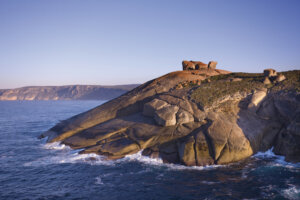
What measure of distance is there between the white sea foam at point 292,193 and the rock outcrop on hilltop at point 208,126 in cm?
776

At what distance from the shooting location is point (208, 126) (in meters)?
29.5

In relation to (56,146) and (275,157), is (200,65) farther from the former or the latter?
(56,146)

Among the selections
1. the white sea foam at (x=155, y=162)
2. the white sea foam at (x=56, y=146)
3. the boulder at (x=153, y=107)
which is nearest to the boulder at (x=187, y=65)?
Answer: the boulder at (x=153, y=107)

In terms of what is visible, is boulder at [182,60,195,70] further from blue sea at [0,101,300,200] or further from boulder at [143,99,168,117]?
blue sea at [0,101,300,200]

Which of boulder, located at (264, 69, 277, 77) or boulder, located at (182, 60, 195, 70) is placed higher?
boulder, located at (182, 60, 195, 70)

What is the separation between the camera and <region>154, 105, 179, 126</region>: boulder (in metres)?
31.0

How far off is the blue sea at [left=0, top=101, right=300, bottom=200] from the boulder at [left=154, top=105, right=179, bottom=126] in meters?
5.73

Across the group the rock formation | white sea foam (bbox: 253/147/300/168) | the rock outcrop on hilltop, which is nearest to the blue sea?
white sea foam (bbox: 253/147/300/168)

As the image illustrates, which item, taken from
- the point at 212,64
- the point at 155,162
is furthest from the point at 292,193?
the point at 212,64

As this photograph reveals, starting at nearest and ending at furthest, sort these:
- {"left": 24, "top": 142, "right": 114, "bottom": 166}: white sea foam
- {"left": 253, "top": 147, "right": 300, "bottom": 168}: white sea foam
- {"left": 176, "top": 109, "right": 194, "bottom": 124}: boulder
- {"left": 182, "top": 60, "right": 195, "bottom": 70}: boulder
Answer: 1. {"left": 253, "top": 147, "right": 300, "bottom": 168}: white sea foam
2. {"left": 24, "top": 142, "right": 114, "bottom": 166}: white sea foam
3. {"left": 176, "top": 109, "right": 194, "bottom": 124}: boulder
4. {"left": 182, "top": 60, "right": 195, "bottom": 70}: boulder

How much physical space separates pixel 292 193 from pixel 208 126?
12.4m

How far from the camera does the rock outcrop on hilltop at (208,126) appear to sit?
27.6m

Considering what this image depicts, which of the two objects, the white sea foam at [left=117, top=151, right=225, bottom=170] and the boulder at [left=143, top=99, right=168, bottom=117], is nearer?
the white sea foam at [left=117, top=151, right=225, bottom=170]

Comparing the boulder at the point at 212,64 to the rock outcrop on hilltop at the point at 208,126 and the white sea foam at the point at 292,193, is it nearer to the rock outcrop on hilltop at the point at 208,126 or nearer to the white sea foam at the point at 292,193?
the rock outcrop on hilltop at the point at 208,126
